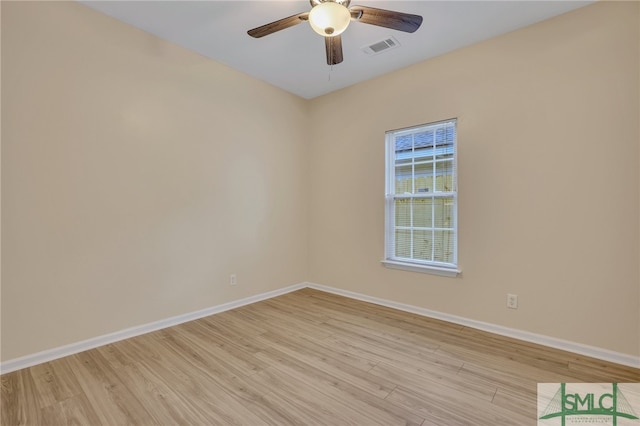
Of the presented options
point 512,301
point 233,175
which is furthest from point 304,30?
point 512,301

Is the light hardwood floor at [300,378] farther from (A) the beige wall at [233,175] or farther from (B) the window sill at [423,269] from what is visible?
(B) the window sill at [423,269]

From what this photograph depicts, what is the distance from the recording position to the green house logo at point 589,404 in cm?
162

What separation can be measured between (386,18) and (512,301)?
263 cm

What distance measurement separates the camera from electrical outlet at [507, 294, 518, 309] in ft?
8.72

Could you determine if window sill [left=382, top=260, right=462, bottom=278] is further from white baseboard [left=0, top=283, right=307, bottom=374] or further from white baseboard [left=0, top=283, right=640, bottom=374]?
white baseboard [left=0, top=283, right=307, bottom=374]

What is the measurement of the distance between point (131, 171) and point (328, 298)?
2676 mm

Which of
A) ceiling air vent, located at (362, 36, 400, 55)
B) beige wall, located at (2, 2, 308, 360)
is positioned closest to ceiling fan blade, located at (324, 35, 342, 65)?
ceiling air vent, located at (362, 36, 400, 55)

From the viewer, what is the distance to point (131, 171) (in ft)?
8.74

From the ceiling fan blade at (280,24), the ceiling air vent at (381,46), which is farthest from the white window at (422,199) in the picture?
the ceiling fan blade at (280,24)

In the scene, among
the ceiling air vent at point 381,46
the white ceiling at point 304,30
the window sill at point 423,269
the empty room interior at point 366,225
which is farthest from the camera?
the window sill at point 423,269

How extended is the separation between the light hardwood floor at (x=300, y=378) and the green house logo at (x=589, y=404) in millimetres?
74

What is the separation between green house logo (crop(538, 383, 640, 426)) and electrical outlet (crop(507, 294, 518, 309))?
79 cm

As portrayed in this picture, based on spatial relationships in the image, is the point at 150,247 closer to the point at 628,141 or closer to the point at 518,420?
the point at 518,420

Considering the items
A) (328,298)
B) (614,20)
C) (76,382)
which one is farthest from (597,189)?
(76,382)
